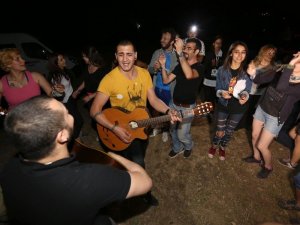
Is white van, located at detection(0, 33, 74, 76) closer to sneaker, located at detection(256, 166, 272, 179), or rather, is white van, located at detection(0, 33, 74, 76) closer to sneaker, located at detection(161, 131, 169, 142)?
sneaker, located at detection(161, 131, 169, 142)

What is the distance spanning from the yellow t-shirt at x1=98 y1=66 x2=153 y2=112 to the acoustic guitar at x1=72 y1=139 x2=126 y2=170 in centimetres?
112

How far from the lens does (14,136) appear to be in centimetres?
150

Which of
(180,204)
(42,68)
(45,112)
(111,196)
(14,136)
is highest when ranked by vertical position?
(45,112)

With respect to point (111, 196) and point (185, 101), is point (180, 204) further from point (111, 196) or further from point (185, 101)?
point (111, 196)

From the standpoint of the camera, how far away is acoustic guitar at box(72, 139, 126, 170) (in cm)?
215

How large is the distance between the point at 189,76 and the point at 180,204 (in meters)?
2.18

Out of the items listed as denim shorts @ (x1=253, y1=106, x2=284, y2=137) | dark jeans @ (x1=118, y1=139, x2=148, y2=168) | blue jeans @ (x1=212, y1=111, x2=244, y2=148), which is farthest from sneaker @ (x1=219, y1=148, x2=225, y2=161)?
dark jeans @ (x1=118, y1=139, x2=148, y2=168)

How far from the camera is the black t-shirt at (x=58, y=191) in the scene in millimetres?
1472

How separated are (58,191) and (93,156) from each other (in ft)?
2.91

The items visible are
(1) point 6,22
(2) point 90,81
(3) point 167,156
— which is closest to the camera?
(2) point 90,81

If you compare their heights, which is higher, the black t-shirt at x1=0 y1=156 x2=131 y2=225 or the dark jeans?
the black t-shirt at x1=0 y1=156 x2=131 y2=225

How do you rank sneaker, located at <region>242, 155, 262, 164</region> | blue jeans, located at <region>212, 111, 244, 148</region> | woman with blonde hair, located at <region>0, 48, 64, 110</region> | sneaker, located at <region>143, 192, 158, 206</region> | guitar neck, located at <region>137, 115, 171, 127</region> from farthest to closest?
sneaker, located at <region>242, 155, 262, 164</region>
blue jeans, located at <region>212, 111, 244, 148</region>
sneaker, located at <region>143, 192, 158, 206</region>
woman with blonde hair, located at <region>0, 48, 64, 110</region>
guitar neck, located at <region>137, 115, 171, 127</region>

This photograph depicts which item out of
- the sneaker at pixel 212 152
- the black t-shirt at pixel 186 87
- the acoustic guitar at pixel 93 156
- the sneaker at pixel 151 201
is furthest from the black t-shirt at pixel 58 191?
the sneaker at pixel 212 152

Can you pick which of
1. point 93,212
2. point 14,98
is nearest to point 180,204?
point 93,212
